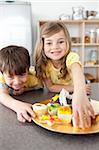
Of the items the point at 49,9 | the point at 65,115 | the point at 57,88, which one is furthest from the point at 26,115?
the point at 49,9

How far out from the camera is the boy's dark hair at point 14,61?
97 cm

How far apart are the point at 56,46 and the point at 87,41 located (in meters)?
2.18

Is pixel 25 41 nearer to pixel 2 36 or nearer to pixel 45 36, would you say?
pixel 2 36

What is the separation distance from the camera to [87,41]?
3.25 m

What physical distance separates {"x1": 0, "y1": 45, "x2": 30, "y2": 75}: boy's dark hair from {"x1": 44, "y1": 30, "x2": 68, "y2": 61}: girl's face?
0.16 m

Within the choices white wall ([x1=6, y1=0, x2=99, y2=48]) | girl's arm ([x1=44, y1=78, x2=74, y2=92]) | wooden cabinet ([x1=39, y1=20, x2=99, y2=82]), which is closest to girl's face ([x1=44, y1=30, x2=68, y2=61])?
girl's arm ([x1=44, y1=78, x2=74, y2=92])

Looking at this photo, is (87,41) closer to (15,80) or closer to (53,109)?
(15,80)

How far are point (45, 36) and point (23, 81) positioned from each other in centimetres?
29

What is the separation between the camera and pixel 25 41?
299cm

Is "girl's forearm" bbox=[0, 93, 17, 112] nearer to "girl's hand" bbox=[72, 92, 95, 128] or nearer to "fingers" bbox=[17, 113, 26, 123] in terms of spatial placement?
"fingers" bbox=[17, 113, 26, 123]

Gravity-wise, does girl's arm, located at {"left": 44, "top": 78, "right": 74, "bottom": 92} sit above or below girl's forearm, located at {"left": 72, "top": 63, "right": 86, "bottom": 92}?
below

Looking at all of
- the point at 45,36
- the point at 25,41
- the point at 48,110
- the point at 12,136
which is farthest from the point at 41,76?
the point at 25,41

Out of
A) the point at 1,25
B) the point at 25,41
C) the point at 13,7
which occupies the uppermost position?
the point at 13,7

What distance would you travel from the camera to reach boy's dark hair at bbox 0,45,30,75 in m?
0.97
